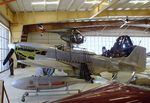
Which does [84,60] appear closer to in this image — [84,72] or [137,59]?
[84,72]

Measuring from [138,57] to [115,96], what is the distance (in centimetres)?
756

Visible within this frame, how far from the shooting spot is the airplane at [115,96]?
2670mm

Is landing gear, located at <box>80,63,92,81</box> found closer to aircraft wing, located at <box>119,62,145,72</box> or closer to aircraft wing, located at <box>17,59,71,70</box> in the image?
aircraft wing, located at <box>17,59,71,70</box>

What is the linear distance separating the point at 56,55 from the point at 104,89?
24.4ft

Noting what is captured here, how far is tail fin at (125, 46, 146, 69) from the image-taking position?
32.8 feet

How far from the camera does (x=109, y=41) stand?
29.6 m

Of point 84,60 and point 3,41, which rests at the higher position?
point 3,41

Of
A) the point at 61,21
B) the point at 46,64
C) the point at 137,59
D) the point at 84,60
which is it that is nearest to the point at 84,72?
the point at 84,60

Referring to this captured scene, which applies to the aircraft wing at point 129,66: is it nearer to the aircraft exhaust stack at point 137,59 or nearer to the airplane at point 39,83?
the aircraft exhaust stack at point 137,59

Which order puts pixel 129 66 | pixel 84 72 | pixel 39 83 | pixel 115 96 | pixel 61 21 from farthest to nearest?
pixel 61 21 → pixel 129 66 → pixel 84 72 → pixel 39 83 → pixel 115 96

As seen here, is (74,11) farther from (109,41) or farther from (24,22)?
(109,41)

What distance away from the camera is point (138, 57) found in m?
10.0

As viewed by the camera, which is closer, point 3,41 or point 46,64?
point 46,64

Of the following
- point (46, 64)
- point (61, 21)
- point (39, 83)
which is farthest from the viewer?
point (61, 21)
